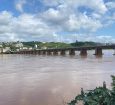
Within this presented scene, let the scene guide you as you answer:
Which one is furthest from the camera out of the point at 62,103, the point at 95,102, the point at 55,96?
the point at 55,96

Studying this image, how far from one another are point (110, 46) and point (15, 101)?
118 metres

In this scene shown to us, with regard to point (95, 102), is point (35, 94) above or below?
below

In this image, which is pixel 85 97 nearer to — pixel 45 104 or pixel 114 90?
pixel 114 90

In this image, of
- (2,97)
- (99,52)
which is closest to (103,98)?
(2,97)

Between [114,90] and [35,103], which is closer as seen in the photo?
[114,90]

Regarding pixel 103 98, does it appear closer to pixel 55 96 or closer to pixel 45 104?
pixel 45 104

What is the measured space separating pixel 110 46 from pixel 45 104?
119 metres

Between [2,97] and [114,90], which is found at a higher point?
[114,90]

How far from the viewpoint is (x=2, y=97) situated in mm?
21312

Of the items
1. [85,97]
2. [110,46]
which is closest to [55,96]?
[85,97]

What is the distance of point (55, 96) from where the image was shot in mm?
20844

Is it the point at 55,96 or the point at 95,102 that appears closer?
the point at 95,102

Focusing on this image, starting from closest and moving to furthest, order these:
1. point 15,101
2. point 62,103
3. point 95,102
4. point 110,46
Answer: point 95,102
point 62,103
point 15,101
point 110,46

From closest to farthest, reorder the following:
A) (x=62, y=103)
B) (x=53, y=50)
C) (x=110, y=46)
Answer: (x=62, y=103) < (x=110, y=46) < (x=53, y=50)
